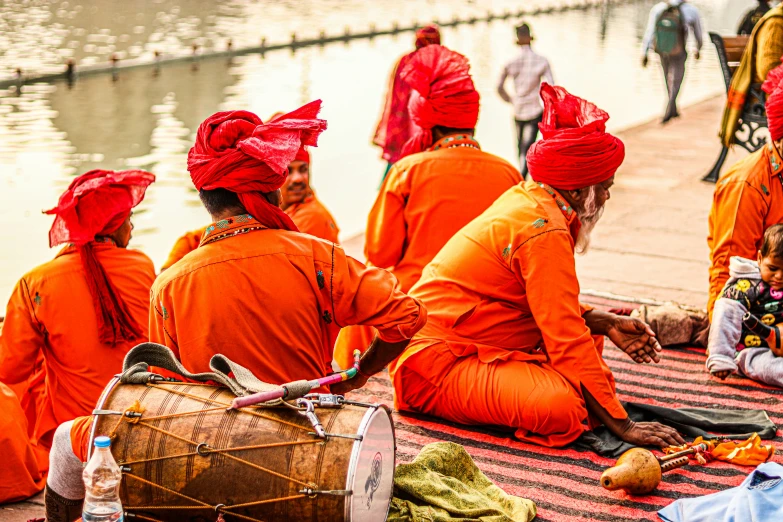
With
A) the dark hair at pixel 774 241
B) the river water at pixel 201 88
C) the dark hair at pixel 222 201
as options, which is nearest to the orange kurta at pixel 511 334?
the dark hair at pixel 774 241

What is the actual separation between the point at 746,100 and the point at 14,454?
21.1ft

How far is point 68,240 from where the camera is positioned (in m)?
3.70

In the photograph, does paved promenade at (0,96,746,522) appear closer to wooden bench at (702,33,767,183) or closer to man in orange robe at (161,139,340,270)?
wooden bench at (702,33,767,183)

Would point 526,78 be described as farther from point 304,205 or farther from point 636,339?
point 636,339

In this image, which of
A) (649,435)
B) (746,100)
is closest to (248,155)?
(649,435)

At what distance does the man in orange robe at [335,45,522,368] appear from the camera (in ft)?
15.5

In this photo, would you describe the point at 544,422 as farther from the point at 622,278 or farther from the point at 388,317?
the point at 622,278

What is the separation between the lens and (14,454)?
A: 11.5 feet

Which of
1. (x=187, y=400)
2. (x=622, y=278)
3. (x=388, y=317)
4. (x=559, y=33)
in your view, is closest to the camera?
(x=187, y=400)

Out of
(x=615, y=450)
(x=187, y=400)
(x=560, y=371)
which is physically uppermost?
(x=187, y=400)

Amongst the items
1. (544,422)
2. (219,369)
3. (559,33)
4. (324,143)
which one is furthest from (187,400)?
(559,33)

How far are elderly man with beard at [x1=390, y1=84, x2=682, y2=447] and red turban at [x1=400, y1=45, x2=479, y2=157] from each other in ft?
3.06

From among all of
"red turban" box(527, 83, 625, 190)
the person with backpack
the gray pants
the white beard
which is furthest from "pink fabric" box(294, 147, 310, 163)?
the gray pants

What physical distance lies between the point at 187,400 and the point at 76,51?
1904 centimetres
